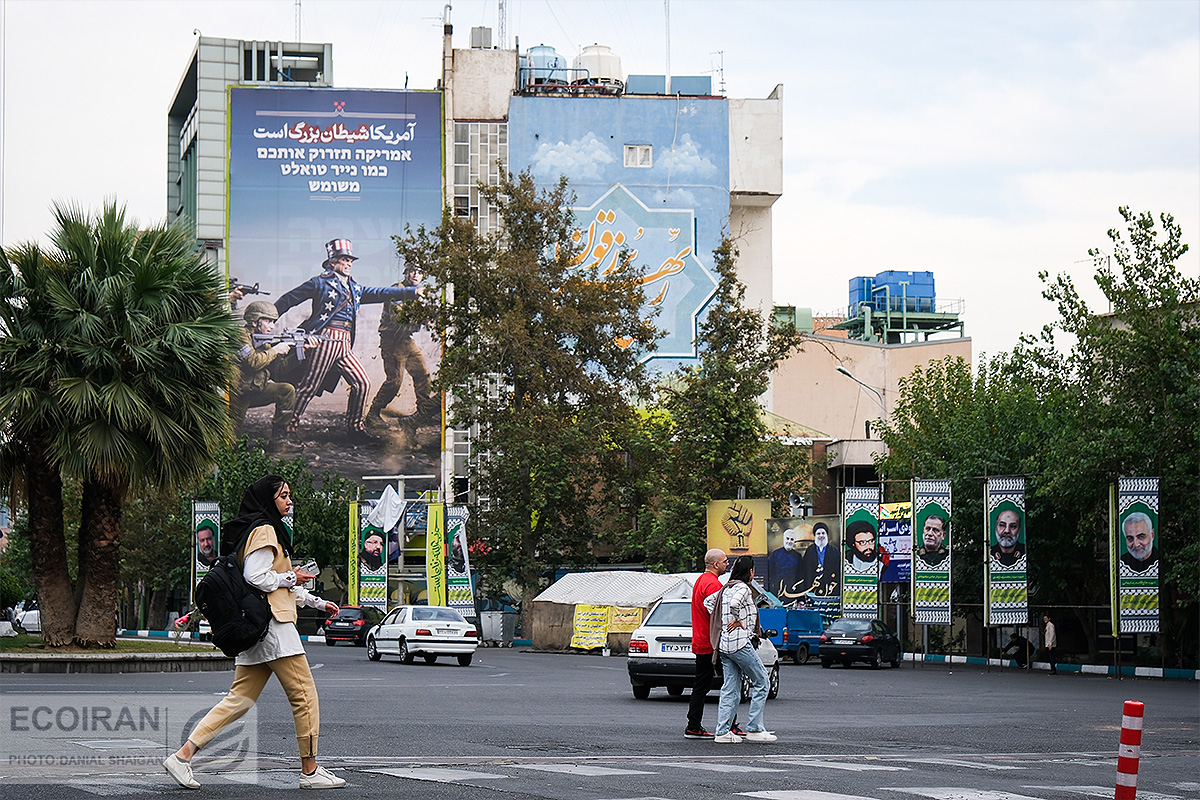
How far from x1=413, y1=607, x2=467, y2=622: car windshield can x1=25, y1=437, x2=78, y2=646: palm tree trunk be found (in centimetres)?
1095

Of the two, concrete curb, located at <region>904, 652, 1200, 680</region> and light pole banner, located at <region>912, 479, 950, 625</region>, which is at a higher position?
light pole banner, located at <region>912, 479, 950, 625</region>

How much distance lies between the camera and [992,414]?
4597cm

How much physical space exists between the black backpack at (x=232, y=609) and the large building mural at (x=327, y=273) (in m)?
72.2

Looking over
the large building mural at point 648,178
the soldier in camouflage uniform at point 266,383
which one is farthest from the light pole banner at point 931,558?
the soldier in camouflage uniform at point 266,383

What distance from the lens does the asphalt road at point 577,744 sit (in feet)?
32.5

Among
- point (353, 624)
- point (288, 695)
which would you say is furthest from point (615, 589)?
point (288, 695)

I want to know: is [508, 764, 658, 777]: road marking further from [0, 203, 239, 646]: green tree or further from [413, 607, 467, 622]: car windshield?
[413, 607, 467, 622]: car windshield

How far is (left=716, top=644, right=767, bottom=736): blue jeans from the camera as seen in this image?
13977 millimetres

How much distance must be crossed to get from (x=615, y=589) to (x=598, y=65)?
51.1 meters

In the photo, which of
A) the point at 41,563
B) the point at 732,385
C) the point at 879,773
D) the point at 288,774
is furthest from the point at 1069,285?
the point at 288,774

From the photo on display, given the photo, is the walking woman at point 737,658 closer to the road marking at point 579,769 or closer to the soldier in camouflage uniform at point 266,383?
the road marking at point 579,769

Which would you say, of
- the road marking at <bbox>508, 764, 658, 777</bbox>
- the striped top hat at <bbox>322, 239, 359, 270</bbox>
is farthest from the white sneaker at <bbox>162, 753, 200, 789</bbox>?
the striped top hat at <bbox>322, 239, 359, 270</bbox>

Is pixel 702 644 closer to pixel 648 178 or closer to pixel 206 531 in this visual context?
pixel 206 531

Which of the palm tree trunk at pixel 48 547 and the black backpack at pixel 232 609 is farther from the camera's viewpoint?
the palm tree trunk at pixel 48 547
